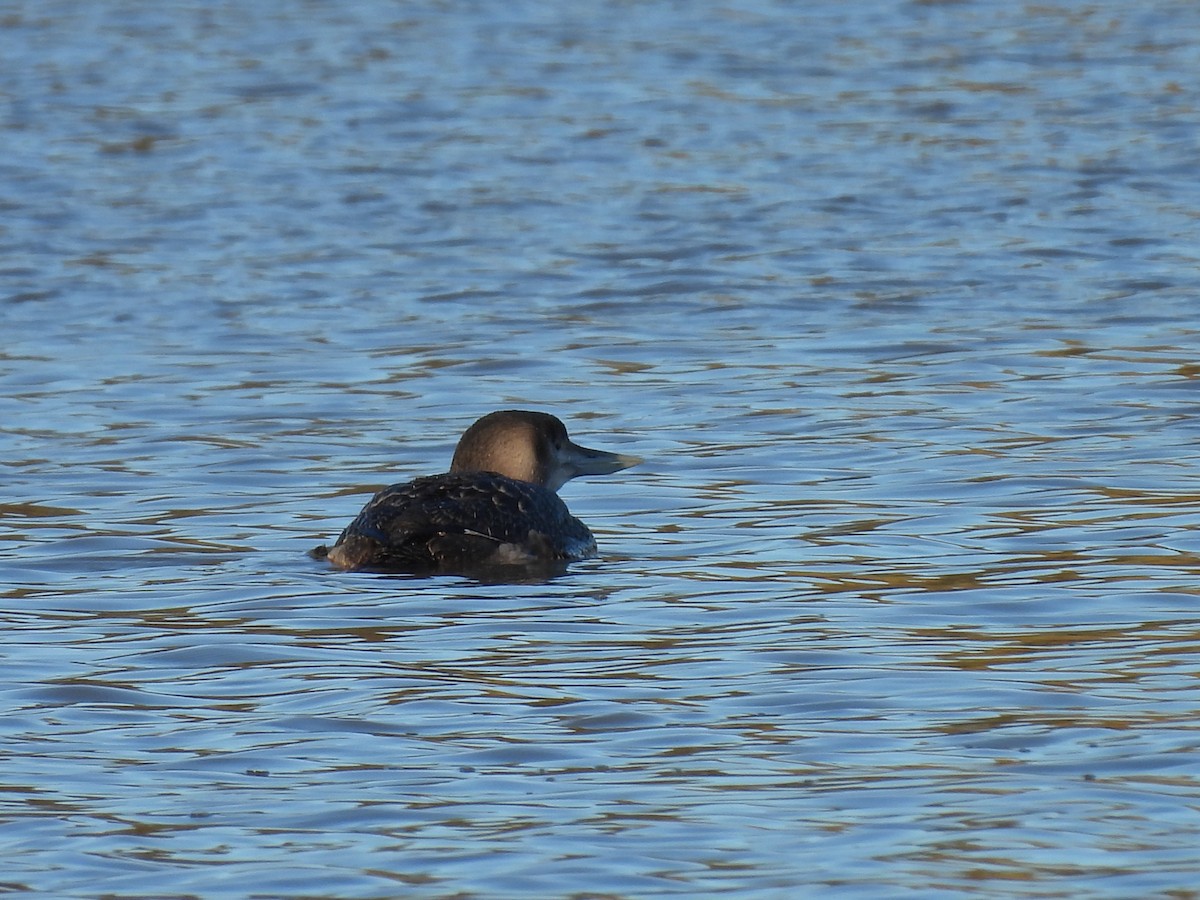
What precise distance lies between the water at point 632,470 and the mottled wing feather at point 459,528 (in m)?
0.18

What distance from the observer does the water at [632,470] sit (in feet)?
16.6

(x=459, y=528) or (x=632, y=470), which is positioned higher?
(x=459, y=528)

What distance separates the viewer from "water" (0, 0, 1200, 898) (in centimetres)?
506

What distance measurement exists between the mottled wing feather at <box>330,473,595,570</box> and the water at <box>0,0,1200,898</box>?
0.60 feet

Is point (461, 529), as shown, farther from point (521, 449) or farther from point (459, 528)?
point (521, 449)

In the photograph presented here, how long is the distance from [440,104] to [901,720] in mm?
14195

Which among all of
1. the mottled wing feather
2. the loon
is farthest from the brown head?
the mottled wing feather

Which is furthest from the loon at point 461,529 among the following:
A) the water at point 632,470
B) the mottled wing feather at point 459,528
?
the water at point 632,470

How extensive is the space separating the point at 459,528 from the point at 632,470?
1.68m

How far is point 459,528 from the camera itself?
7.87 m

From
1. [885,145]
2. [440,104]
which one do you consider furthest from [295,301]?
[440,104]

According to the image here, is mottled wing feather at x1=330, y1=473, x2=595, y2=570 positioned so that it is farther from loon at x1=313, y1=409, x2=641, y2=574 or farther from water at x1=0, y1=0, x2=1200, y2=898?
water at x1=0, y1=0, x2=1200, y2=898

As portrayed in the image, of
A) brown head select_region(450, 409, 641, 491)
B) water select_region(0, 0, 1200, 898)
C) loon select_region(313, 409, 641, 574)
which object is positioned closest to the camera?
water select_region(0, 0, 1200, 898)

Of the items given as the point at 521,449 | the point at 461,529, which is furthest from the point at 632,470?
the point at 461,529
